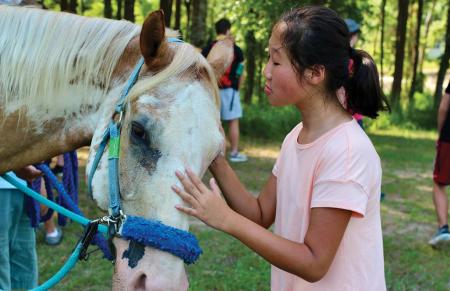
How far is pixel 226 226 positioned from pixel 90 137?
0.63 metres

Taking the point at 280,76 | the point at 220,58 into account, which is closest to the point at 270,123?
the point at 220,58

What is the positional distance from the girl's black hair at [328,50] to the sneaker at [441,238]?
141 inches

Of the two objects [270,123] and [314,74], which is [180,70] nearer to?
[314,74]

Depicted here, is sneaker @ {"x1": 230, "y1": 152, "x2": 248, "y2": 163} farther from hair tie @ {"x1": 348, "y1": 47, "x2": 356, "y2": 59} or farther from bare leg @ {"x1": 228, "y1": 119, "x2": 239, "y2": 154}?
hair tie @ {"x1": 348, "y1": 47, "x2": 356, "y2": 59}

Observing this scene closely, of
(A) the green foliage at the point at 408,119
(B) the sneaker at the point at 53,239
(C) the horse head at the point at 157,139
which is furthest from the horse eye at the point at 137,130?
(A) the green foliage at the point at 408,119

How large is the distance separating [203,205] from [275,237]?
247 millimetres

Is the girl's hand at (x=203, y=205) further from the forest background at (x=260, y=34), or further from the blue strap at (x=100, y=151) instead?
the forest background at (x=260, y=34)

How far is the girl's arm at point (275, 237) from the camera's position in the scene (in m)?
1.60

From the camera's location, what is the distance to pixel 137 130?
171cm

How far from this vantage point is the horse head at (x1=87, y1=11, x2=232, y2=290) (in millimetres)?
1617

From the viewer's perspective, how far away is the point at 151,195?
1.64 m

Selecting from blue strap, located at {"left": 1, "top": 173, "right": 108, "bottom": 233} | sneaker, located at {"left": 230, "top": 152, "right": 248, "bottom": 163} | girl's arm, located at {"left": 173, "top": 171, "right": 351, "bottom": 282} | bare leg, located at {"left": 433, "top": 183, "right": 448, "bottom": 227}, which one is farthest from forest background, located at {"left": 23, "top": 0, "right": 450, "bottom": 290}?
girl's arm, located at {"left": 173, "top": 171, "right": 351, "bottom": 282}

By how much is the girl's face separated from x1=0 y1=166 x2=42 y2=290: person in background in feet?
5.55

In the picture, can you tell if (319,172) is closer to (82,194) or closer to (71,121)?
(71,121)
